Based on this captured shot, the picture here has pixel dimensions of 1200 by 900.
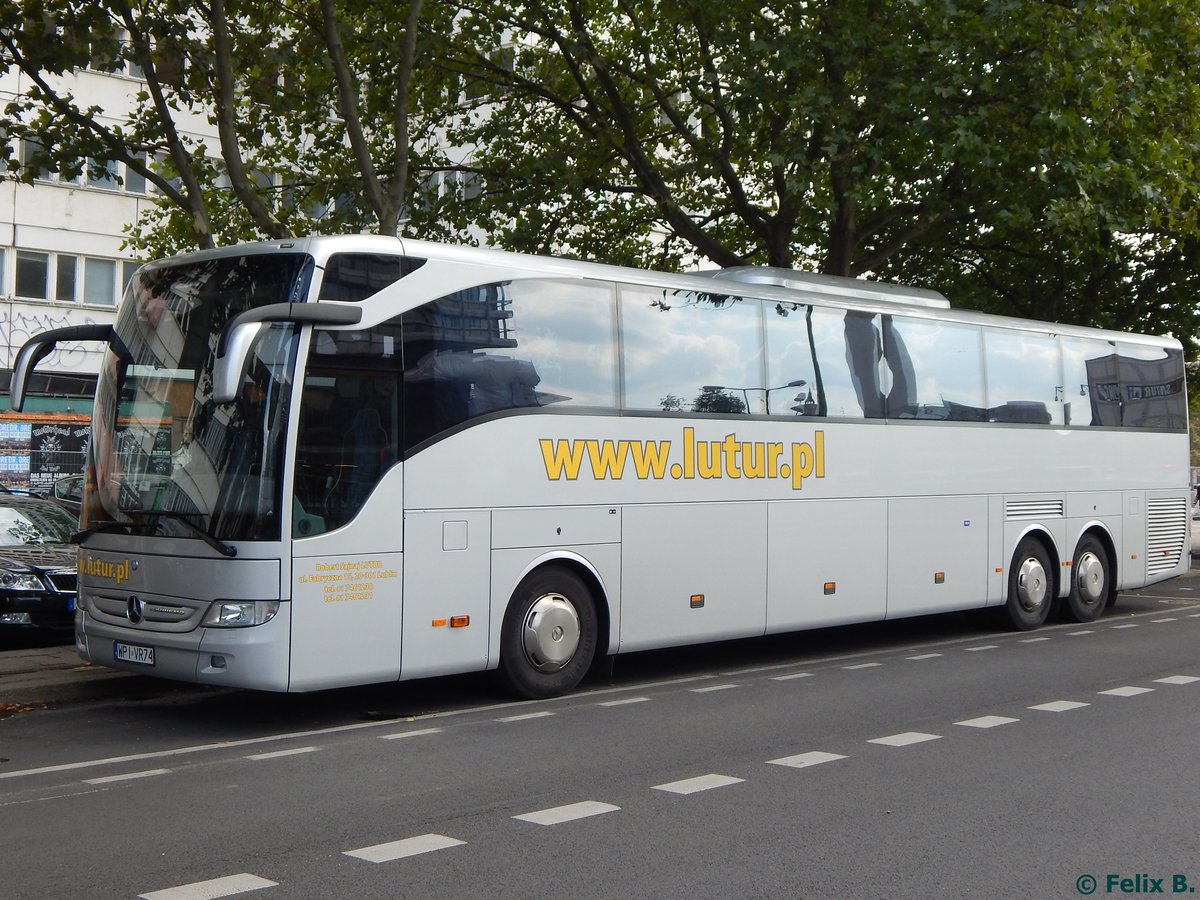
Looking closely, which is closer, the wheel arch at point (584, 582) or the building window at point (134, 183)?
the wheel arch at point (584, 582)

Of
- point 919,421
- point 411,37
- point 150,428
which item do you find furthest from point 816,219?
point 150,428

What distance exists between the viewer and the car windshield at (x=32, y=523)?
46.3ft

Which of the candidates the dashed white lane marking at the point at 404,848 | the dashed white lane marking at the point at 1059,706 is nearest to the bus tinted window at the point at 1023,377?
the dashed white lane marking at the point at 1059,706

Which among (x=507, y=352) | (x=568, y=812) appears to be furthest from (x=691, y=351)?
(x=568, y=812)

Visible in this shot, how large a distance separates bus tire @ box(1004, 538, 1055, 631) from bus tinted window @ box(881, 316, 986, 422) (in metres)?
1.84

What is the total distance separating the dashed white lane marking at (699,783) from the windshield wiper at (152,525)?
10.8ft

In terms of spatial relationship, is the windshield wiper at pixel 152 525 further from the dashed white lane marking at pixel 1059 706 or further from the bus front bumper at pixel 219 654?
the dashed white lane marking at pixel 1059 706

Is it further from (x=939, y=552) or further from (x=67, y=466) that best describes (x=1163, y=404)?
(x=67, y=466)

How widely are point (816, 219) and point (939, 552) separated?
5075mm

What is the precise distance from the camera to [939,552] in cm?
1484

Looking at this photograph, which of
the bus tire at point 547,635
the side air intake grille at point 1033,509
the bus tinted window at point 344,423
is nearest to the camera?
the bus tinted window at point 344,423

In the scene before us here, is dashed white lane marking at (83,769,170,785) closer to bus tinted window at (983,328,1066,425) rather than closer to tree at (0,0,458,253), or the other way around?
tree at (0,0,458,253)

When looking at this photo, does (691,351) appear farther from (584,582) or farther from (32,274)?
(32,274)

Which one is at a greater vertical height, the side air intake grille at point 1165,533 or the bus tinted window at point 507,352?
the bus tinted window at point 507,352
